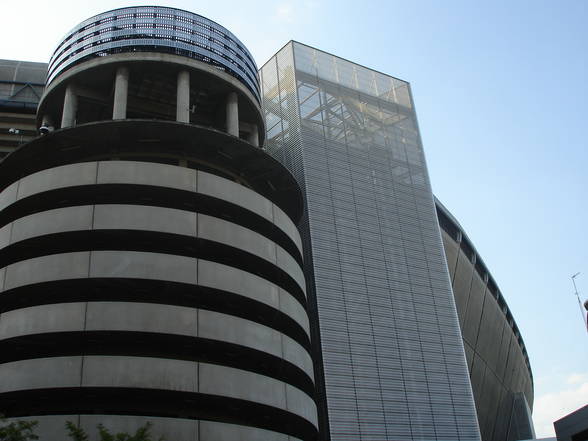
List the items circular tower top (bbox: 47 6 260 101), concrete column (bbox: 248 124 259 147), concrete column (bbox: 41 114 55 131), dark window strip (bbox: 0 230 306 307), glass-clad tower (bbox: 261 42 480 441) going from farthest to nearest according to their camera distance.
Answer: concrete column (bbox: 248 124 259 147) → concrete column (bbox: 41 114 55 131) → circular tower top (bbox: 47 6 260 101) → glass-clad tower (bbox: 261 42 480 441) → dark window strip (bbox: 0 230 306 307)

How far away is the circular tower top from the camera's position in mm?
54438

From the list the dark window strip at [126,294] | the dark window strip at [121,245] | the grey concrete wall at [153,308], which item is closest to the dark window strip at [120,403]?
the grey concrete wall at [153,308]

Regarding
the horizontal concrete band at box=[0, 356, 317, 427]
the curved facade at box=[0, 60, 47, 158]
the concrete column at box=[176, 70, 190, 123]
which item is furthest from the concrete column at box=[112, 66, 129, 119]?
the horizontal concrete band at box=[0, 356, 317, 427]

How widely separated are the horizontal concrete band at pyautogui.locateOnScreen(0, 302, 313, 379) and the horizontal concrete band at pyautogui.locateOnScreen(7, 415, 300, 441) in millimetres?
5074

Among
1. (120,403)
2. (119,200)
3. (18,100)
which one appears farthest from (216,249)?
(18,100)

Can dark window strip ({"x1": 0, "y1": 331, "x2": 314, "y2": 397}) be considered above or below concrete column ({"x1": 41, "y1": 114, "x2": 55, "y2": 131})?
below

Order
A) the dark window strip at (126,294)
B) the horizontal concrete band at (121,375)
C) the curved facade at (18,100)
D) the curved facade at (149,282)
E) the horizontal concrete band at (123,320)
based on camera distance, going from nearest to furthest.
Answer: the horizontal concrete band at (121,375), the curved facade at (149,282), the horizontal concrete band at (123,320), the dark window strip at (126,294), the curved facade at (18,100)

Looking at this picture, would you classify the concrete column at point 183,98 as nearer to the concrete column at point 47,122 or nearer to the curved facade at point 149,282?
the curved facade at point 149,282

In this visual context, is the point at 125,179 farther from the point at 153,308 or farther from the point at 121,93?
the point at 121,93

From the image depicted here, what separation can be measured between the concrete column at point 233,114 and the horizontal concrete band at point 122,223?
38.4 feet

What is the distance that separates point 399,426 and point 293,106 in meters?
30.8

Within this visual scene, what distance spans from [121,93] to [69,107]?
16.0ft

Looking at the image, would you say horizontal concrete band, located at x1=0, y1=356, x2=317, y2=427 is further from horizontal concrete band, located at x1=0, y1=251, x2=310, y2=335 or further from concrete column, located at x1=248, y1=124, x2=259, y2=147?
concrete column, located at x1=248, y1=124, x2=259, y2=147

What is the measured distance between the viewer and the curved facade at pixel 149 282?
3791 centimetres
